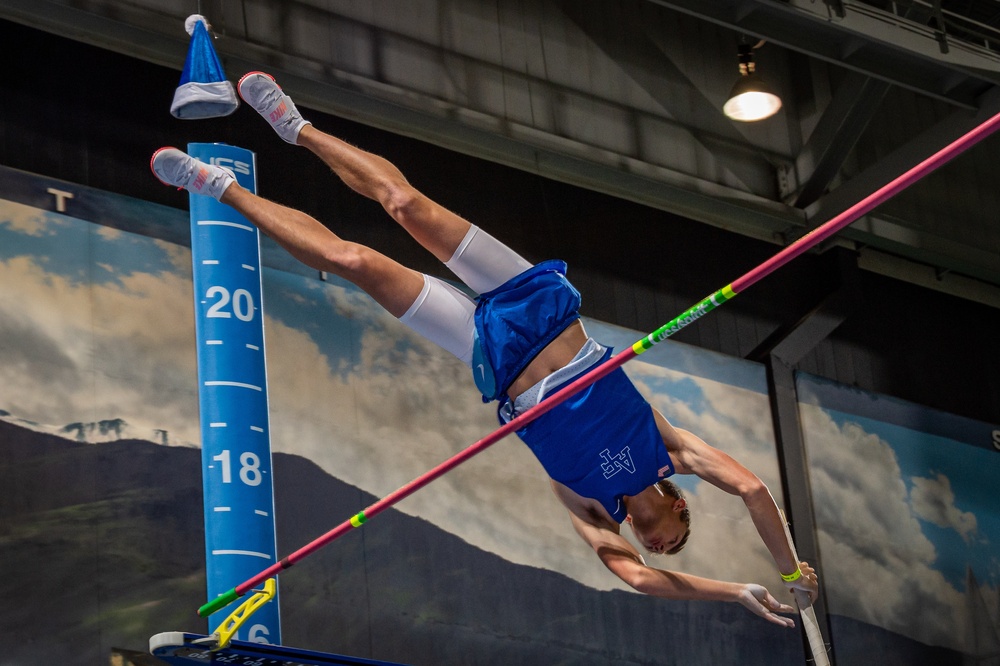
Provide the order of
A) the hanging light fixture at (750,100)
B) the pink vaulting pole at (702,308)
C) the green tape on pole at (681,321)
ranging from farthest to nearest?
the hanging light fixture at (750,100)
the green tape on pole at (681,321)
the pink vaulting pole at (702,308)

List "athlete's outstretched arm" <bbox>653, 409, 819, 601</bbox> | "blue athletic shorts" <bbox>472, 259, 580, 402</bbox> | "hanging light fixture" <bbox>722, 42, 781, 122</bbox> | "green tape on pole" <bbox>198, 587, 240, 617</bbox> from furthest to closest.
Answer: "hanging light fixture" <bbox>722, 42, 781, 122</bbox>, "blue athletic shorts" <bbox>472, 259, 580, 402</bbox>, "athlete's outstretched arm" <bbox>653, 409, 819, 601</bbox>, "green tape on pole" <bbox>198, 587, 240, 617</bbox>

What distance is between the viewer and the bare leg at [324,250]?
463 cm

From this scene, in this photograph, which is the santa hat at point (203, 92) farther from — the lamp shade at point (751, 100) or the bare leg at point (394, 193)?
the lamp shade at point (751, 100)

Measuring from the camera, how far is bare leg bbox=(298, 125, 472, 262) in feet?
15.7

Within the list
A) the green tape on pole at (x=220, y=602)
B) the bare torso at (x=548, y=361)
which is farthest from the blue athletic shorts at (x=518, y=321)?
the green tape on pole at (x=220, y=602)

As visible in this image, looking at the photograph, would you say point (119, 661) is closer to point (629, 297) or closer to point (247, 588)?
point (247, 588)

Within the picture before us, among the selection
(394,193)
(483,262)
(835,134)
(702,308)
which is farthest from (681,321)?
(835,134)

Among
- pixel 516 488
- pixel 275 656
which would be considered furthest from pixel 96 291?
pixel 275 656

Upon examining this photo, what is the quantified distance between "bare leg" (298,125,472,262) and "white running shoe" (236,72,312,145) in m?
0.07

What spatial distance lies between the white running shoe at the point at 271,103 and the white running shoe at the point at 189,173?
0.31m

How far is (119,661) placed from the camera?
21.4 feet

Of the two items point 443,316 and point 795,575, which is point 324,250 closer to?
point 443,316

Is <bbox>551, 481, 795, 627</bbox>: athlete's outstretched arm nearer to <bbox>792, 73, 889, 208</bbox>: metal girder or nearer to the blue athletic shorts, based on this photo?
the blue athletic shorts

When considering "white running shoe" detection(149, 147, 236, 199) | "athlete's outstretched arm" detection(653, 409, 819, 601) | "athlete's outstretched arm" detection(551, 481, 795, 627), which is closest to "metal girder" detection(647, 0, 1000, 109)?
"athlete's outstretched arm" detection(653, 409, 819, 601)
